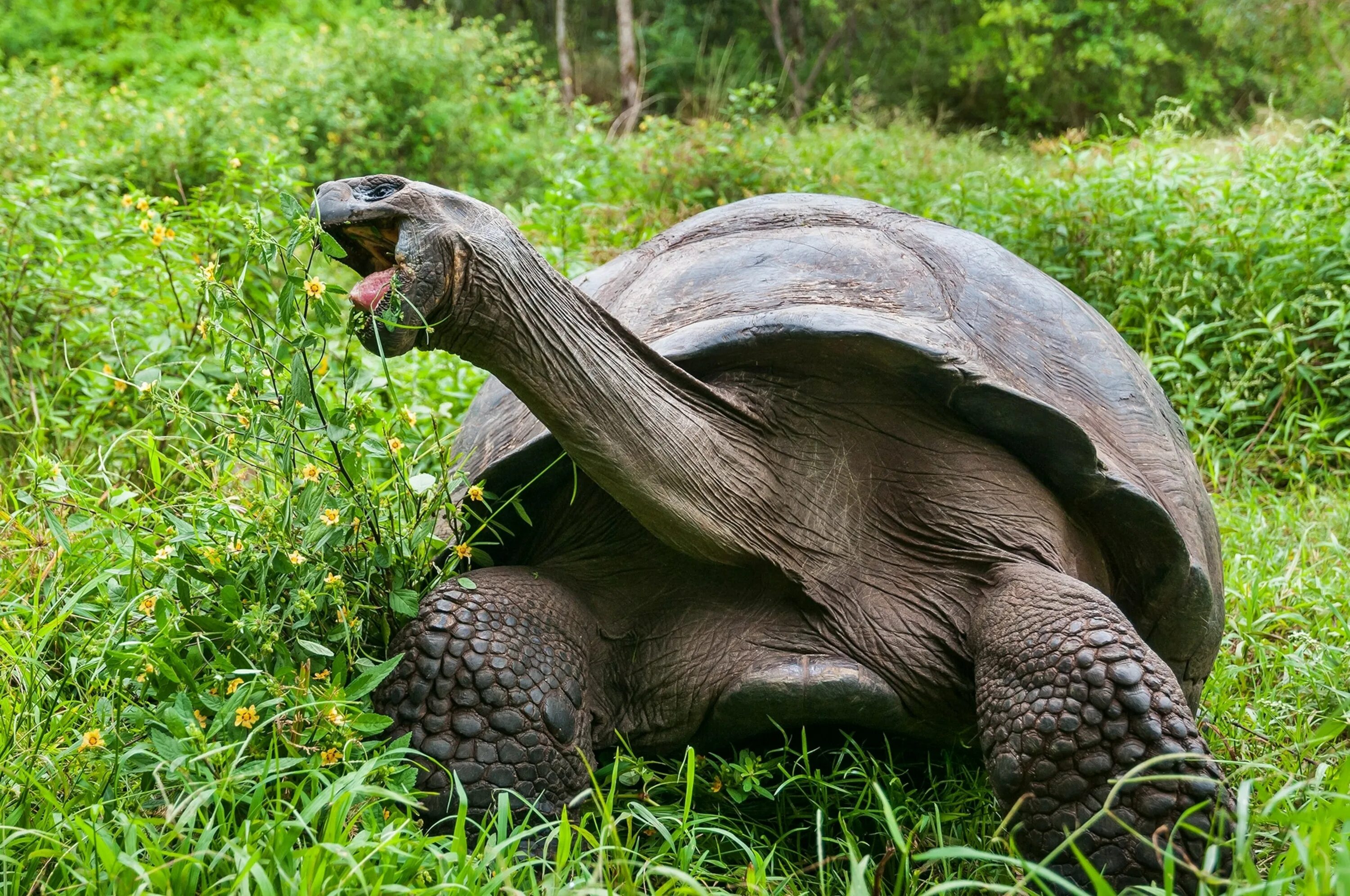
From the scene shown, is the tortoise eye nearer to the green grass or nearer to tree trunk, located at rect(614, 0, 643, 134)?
the green grass

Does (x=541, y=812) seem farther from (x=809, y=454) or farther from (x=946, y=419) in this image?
(x=946, y=419)

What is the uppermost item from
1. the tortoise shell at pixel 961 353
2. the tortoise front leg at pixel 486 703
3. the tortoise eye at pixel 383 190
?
the tortoise eye at pixel 383 190

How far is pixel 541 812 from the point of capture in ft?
7.16

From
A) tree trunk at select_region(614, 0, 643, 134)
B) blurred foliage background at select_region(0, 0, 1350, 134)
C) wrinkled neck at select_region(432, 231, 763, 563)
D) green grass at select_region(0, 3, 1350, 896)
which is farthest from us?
blurred foliage background at select_region(0, 0, 1350, 134)

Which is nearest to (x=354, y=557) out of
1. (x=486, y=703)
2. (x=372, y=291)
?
(x=486, y=703)

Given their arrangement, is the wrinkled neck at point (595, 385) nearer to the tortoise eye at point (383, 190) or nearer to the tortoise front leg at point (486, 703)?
the tortoise eye at point (383, 190)

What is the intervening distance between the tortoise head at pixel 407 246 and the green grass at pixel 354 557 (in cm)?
9

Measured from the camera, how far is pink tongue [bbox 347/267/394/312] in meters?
1.93

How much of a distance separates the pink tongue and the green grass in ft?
0.33

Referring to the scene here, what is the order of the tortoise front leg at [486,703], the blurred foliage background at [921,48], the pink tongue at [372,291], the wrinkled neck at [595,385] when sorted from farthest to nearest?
the blurred foliage background at [921,48] < the tortoise front leg at [486,703] < the wrinkled neck at [595,385] < the pink tongue at [372,291]

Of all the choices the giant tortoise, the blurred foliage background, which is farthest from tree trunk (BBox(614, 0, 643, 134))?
the giant tortoise

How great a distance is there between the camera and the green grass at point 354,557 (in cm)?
181

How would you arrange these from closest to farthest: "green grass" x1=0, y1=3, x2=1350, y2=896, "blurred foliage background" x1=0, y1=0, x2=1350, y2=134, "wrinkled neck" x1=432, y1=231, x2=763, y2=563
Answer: "green grass" x1=0, y1=3, x2=1350, y2=896 → "wrinkled neck" x1=432, y1=231, x2=763, y2=563 → "blurred foliage background" x1=0, y1=0, x2=1350, y2=134

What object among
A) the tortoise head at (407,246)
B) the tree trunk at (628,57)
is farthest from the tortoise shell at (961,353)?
the tree trunk at (628,57)
